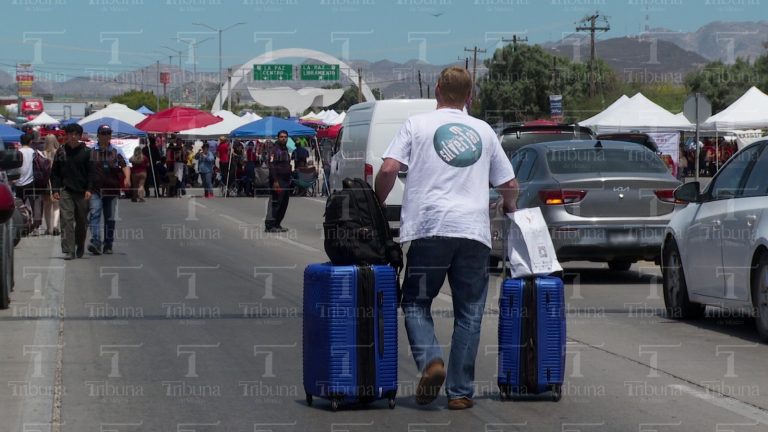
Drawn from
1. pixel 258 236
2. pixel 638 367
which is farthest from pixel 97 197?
pixel 638 367

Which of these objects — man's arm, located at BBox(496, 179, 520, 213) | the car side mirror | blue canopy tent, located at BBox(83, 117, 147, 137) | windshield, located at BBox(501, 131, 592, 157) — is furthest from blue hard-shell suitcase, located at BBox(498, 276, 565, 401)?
blue canopy tent, located at BBox(83, 117, 147, 137)

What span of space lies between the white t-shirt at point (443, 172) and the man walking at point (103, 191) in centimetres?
1101

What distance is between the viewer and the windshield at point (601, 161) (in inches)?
590

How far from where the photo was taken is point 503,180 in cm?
743

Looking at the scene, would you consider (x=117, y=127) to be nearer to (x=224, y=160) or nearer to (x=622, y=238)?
(x=224, y=160)

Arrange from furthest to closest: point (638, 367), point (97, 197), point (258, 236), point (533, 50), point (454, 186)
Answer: point (533, 50) < point (258, 236) < point (97, 197) < point (638, 367) < point (454, 186)

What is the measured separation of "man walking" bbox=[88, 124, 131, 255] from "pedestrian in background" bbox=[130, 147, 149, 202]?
16966mm

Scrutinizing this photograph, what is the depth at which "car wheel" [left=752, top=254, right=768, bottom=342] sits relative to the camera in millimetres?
9922

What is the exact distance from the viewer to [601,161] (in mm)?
15062

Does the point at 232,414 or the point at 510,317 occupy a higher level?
the point at 510,317

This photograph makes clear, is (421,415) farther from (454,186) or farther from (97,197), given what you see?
(97,197)

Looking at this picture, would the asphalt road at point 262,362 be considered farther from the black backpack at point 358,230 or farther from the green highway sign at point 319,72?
the green highway sign at point 319,72

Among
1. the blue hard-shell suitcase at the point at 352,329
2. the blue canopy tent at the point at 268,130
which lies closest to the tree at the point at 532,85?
the blue canopy tent at the point at 268,130

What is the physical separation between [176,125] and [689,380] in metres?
33.6
